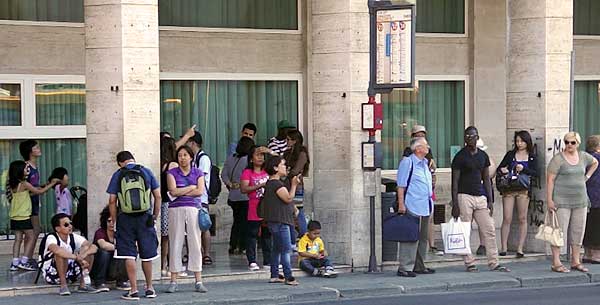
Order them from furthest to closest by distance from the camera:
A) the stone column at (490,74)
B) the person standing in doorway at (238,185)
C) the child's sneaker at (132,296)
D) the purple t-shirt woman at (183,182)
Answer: the stone column at (490,74) → the person standing in doorway at (238,185) → the purple t-shirt woman at (183,182) → the child's sneaker at (132,296)

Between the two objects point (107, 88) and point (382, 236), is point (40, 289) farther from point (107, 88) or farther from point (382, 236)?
point (382, 236)

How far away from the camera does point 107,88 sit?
15359mm

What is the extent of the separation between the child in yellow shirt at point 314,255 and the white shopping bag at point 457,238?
165cm

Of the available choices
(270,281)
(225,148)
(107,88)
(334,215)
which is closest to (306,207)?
(225,148)

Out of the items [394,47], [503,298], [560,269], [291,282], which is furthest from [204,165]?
[560,269]

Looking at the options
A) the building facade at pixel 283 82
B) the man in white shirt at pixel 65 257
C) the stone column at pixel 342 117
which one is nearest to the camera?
the man in white shirt at pixel 65 257

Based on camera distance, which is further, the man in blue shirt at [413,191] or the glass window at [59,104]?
the glass window at [59,104]

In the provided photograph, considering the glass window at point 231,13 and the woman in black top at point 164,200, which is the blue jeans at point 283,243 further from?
the glass window at point 231,13

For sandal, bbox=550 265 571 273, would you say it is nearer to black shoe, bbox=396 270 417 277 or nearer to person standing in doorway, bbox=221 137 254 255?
black shoe, bbox=396 270 417 277

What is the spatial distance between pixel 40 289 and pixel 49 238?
701mm

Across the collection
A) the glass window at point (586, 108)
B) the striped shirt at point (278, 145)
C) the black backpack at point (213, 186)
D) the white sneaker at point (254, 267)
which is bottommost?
the white sneaker at point (254, 267)

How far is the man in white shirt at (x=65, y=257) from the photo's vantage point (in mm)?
14578

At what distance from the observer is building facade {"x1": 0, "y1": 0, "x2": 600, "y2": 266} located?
15.5 metres

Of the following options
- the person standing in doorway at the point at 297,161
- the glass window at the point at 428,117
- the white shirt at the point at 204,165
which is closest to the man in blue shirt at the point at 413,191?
the person standing in doorway at the point at 297,161
